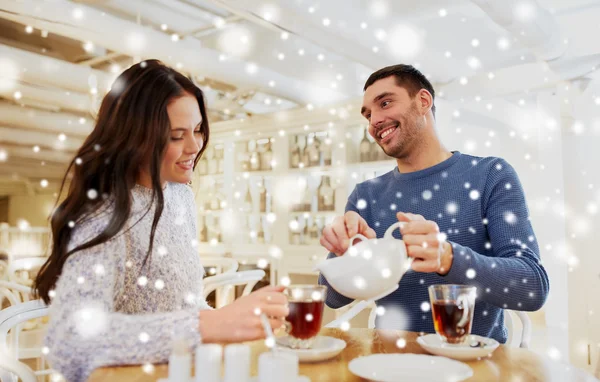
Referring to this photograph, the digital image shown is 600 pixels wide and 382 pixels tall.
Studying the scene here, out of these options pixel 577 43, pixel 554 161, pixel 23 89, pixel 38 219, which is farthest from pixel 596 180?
pixel 38 219

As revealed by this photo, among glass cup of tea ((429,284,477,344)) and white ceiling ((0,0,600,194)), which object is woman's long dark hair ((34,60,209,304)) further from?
white ceiling ((0,0,600,194))

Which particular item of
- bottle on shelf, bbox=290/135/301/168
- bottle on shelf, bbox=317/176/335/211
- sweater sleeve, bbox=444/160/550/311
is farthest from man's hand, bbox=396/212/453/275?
bottle on shelf, bbox=290/135/301/168

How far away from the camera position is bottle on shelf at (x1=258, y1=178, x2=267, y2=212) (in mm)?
4508

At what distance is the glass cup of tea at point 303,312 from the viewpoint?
3.26ft

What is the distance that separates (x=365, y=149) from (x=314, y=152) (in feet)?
1.51

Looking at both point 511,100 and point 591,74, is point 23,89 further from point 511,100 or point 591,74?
point 511,100

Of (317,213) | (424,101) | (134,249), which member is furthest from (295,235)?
(134,249)

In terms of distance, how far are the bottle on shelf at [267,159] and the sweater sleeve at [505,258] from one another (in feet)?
9.95

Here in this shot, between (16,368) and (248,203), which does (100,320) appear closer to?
(16,368)

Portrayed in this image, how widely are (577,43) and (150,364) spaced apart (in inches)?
137

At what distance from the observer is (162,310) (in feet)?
3.97

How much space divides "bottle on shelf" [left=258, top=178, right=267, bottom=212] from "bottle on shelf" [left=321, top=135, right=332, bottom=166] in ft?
2.18

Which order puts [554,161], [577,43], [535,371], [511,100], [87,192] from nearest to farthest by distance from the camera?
[535,371] → [87,192] → [577,43] → [554,161] → [511,100]

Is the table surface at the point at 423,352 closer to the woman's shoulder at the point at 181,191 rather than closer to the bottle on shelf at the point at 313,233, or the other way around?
the woman's shoulder at the point at 181,191
